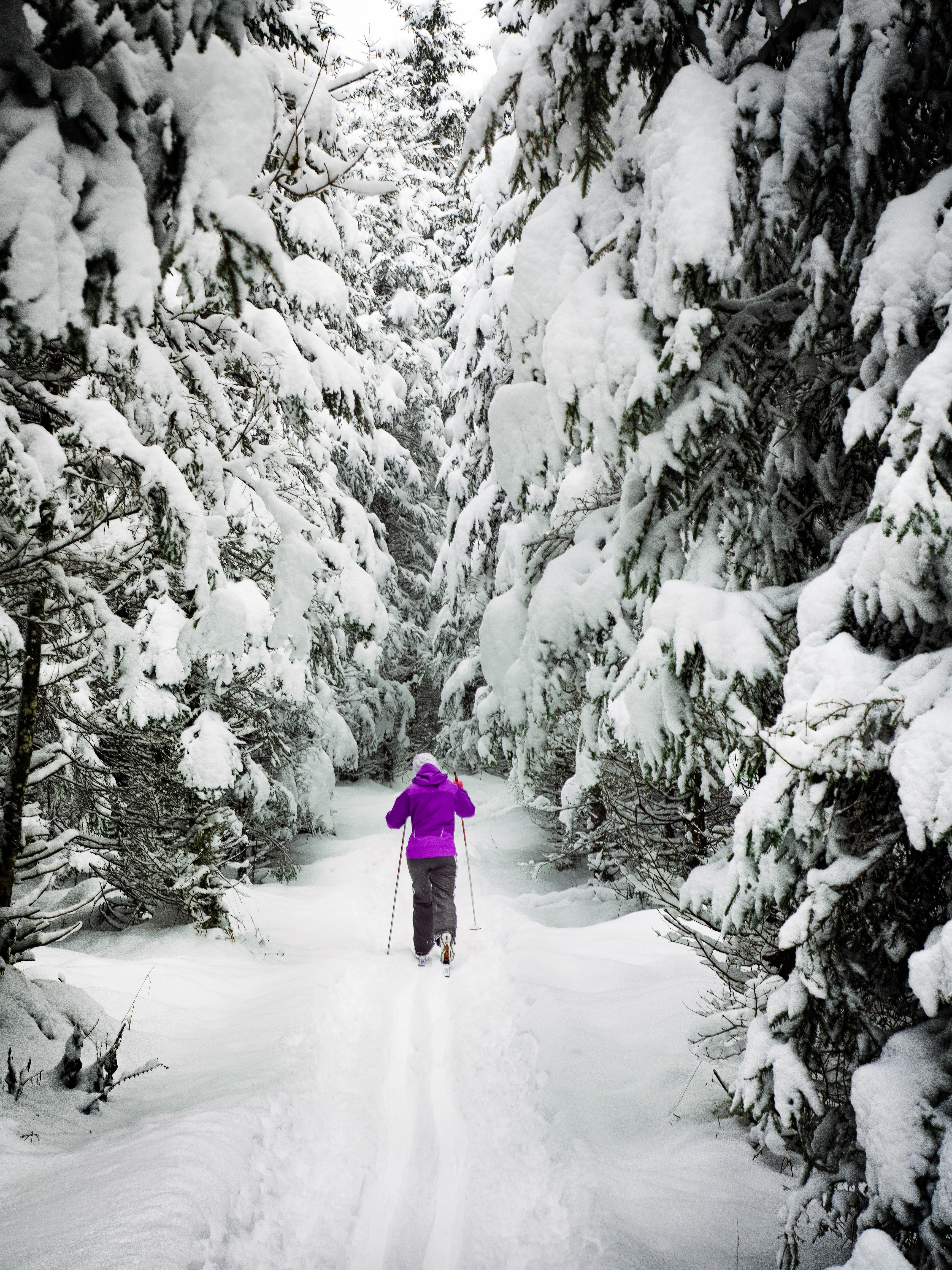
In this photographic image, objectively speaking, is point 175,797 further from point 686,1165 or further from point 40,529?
point 686,1165

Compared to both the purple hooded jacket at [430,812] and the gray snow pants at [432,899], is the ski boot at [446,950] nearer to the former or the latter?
the gray snow pants at [432,899]

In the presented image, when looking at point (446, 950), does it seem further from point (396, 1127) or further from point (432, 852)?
point (396, 1127)

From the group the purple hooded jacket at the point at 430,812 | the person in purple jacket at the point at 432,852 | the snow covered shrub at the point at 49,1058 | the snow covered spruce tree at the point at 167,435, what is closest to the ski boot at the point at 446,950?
the person in purple jacket at the point at 432,852

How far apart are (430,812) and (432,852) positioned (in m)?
0.41

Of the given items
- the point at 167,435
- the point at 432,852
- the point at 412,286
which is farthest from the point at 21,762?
the point at 412,286

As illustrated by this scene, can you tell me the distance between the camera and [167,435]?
3.70m

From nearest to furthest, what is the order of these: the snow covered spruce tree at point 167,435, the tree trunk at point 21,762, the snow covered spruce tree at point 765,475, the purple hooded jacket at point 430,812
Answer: the snow covered spruce tree at point 167,435 < the snow covered spruce tree at point 765,475 < the tree trunk at point 21,762 < the purple hooded jacket at point 430,812

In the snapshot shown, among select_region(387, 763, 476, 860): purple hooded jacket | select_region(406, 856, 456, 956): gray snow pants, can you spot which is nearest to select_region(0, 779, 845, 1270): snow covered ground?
select_region(406, 856, 456, 956): gray snow pants

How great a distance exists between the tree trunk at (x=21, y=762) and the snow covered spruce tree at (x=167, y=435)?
15 millimetres

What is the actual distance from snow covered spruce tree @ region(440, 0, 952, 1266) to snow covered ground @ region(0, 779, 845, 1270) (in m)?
0.60

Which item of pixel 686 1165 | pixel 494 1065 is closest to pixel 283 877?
pixel 494 1065

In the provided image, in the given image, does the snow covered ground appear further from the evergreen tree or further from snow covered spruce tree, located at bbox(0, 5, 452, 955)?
the evergreen tree

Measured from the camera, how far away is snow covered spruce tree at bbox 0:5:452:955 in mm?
1505

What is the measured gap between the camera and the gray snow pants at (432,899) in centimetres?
714
